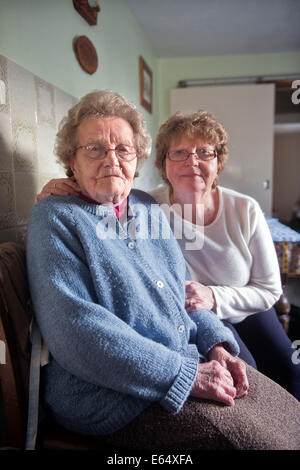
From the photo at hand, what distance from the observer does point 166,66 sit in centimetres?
381

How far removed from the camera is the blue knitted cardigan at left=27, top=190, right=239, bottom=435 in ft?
2.35

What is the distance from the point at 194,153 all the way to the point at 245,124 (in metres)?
2.81

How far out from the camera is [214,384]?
2.61ft

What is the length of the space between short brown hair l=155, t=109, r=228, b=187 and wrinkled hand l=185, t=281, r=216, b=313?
1.61ft

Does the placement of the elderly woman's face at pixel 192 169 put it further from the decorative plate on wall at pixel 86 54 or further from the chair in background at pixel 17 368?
the decorative plate on wall at pixel 86 54

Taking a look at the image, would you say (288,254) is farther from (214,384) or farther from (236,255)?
(214,384)

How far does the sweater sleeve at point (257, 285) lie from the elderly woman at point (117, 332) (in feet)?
0.74

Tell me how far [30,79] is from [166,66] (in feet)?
9.93

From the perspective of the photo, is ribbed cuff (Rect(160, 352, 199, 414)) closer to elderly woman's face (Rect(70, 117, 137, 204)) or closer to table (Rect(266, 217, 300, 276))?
elderly woman's face (Rect(70, 117, 137, 204))

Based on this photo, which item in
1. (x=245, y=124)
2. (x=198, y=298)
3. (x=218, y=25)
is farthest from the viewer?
(x=245, y=124)

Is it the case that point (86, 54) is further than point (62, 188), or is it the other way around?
point (86, 54)

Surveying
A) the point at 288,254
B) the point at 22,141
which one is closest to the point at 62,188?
the point at 22,141

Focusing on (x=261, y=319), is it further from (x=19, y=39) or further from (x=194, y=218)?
(x=19, y=39)
